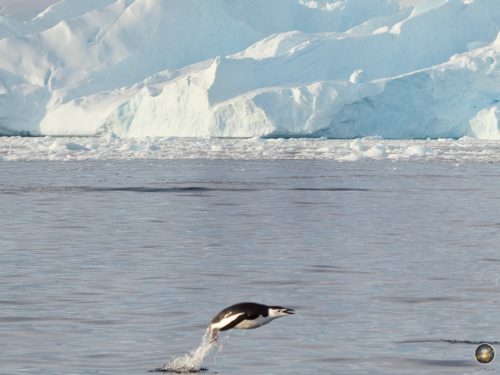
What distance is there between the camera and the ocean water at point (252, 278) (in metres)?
8.21

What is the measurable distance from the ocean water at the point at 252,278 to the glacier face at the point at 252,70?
41.8m

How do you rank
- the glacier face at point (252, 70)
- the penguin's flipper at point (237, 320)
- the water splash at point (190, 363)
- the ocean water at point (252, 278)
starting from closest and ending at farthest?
1. the penguin's flipper at point (237, 320)
2. the water splash at point (190, 363)
3. the ocean water at point (252, 278)
4. the glacier face at point (252, 70)

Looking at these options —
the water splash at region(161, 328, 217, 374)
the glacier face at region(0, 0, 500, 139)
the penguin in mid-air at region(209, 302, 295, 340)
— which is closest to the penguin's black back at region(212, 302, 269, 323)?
the penguin in mid-air at region(209, 302, 295, 340)

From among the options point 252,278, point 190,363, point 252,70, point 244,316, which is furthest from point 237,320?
point 252,70

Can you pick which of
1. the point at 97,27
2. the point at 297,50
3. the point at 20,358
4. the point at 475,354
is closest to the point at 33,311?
the point at 20,358

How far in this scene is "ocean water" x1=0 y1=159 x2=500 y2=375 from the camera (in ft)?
26.9

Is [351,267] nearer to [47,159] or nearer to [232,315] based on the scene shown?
[232,315]

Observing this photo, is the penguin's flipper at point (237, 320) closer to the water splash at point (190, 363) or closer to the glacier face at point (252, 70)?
the water splash at point (190, 363)

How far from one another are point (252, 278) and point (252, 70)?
67367mm

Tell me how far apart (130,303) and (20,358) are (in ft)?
8.28

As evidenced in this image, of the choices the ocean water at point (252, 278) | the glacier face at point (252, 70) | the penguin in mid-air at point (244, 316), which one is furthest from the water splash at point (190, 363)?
the glacier face at point (252, 70)

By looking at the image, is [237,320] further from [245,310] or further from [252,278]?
[252,278]

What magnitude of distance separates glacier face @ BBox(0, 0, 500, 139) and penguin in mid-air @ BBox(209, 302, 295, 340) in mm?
61118

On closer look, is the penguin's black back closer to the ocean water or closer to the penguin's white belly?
the penguin's white belly
